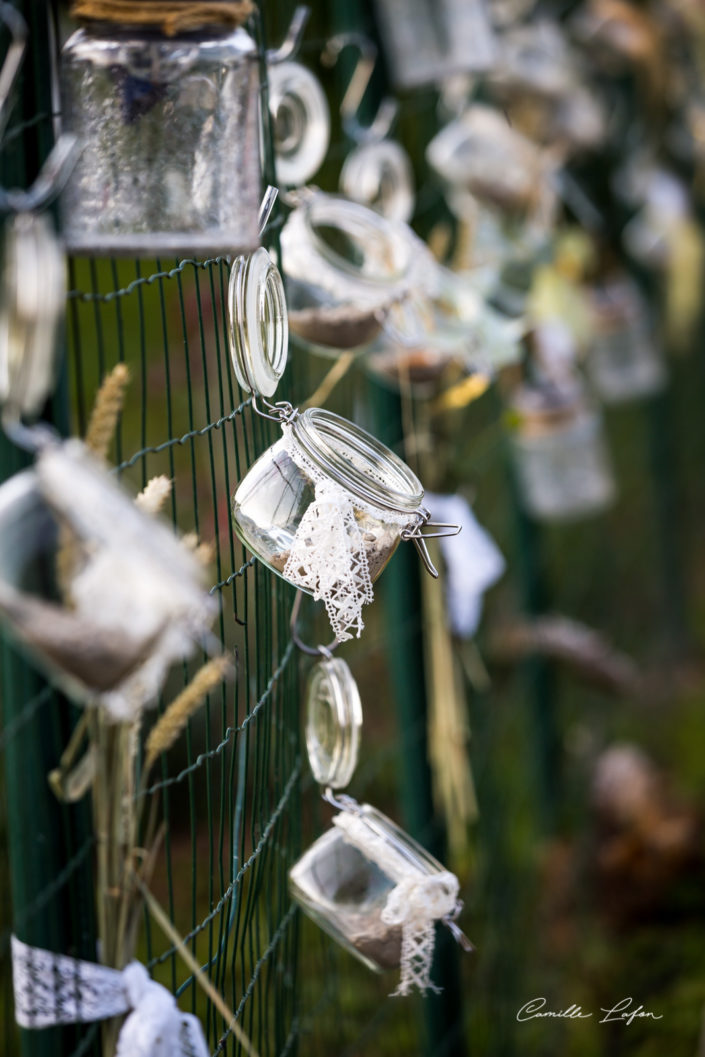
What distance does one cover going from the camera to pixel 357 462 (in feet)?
3.04

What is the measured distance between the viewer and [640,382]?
8.84 ft

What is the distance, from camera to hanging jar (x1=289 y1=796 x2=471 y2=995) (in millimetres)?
996

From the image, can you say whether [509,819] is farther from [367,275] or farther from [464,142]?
[367,275]

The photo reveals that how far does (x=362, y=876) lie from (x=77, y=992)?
0.83ft

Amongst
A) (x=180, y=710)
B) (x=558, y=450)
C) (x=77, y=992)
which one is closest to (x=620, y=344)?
(x=558, y=450)

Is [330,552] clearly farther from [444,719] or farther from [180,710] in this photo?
[444,719]

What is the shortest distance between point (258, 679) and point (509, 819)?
1545 mm

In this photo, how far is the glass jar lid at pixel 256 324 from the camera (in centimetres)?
92

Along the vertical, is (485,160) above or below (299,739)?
above

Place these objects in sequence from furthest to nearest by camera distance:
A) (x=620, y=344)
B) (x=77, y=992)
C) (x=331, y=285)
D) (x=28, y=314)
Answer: (x=620, y=344)
(x=331, y=285)
(x=77, y=992)
(x=28, y=314)

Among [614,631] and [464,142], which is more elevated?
[464,142]

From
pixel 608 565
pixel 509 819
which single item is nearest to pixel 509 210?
pixel 509 819

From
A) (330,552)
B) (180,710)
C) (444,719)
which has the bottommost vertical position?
(444,719)

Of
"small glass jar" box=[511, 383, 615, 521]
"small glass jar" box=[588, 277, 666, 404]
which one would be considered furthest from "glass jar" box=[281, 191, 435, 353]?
"small glass jar" box=[588, 277, 666, 404]
